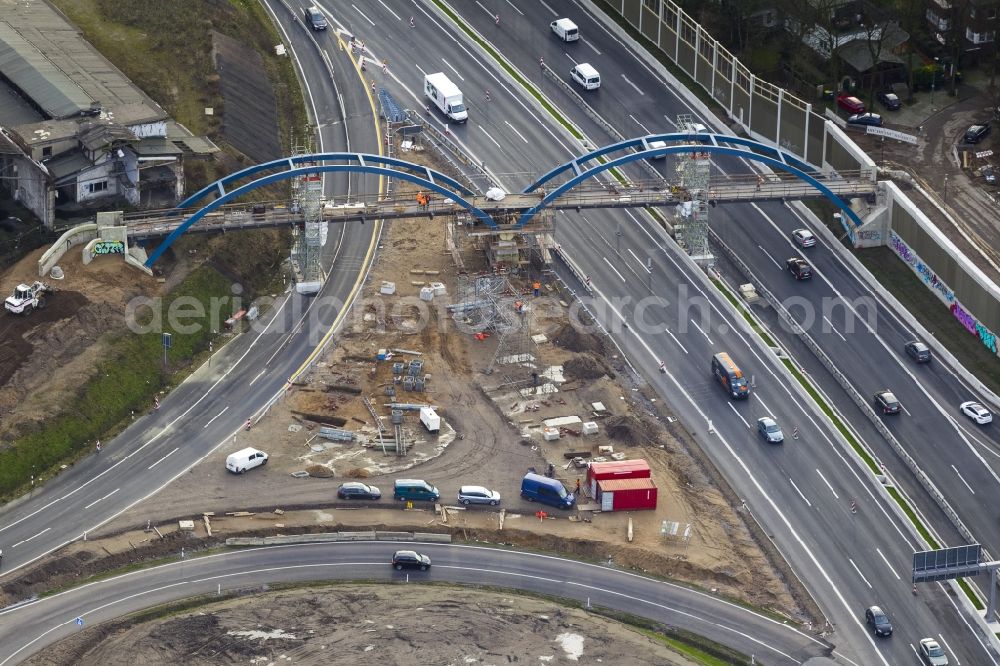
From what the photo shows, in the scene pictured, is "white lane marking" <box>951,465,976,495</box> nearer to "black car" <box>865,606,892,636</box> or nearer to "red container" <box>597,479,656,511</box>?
"black car" <box>865,606,892,636</box>

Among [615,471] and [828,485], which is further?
[828,485]

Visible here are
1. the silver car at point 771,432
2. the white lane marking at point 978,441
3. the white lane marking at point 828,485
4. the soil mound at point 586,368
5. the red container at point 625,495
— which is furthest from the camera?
the soil mound at point 586,368

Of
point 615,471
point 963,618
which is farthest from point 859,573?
point 615,471

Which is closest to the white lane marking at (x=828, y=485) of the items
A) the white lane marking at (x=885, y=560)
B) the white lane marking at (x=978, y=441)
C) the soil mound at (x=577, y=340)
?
the white lane marking at (x=885, y=560)

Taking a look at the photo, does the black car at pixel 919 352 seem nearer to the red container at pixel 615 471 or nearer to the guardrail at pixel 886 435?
the guardrail at pixel 886 435

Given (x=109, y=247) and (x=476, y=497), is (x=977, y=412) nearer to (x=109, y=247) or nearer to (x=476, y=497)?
(x=476, y=497)

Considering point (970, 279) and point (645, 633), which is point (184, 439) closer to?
point (645, 633)
